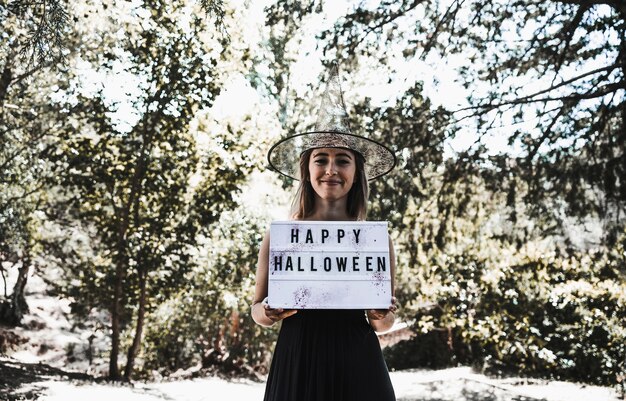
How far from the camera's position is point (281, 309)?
1.83 metres

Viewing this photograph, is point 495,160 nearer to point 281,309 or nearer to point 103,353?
point 281,309

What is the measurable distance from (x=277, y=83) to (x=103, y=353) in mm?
9873

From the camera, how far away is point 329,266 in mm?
1882

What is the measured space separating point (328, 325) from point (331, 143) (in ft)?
2.52

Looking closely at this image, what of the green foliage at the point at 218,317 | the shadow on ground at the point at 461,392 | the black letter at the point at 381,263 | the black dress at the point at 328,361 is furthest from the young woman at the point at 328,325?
the green foliage at the point at 218,317

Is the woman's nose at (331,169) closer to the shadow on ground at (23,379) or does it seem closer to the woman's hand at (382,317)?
the woman's hand at (382,317)

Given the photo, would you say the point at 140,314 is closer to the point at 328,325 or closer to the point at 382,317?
the point at 328,325

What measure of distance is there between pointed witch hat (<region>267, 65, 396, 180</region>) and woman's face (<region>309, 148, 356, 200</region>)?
1.4 inches

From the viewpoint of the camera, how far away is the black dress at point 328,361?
1.91 m

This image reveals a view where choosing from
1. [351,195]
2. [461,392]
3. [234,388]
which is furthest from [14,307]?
[351,195]

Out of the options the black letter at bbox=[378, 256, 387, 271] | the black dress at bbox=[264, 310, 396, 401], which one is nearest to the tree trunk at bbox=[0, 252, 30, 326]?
the black dress at bbox=[264, 310, 396, 401]

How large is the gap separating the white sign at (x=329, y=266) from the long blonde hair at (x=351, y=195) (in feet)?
1.36

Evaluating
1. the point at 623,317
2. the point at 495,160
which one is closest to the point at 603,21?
the point at 495,160

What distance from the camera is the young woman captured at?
6.29 feet
